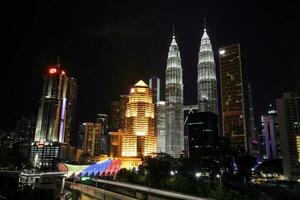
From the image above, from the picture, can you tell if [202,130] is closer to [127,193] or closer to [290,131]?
[290,131]

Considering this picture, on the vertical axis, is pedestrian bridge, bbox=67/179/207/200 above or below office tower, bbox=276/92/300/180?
below

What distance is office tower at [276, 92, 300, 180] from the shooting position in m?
152

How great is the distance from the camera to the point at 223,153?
11681 cm

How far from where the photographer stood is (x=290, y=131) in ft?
561

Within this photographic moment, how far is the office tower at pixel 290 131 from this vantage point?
152000mm

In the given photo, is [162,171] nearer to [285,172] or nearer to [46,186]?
[46,186]

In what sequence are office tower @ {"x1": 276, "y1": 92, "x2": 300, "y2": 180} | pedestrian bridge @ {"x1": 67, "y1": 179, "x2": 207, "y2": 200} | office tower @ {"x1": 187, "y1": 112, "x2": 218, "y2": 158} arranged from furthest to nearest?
office tower @ {"x1": 187, "y1": 112, "x2": 218, "y2": 158}, office tower @ {"x1": 276, "y1": 92, "x2": 300, "y2": 180}, pedestrian bridge @ {"x1": 67, "y1": 179, "x2": 207, "y2": 200}

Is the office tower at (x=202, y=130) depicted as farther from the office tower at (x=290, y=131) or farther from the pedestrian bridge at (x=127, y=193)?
the pedestrian bridge at (x=127, y=193)

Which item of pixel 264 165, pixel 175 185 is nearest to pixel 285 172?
pixel 264 165

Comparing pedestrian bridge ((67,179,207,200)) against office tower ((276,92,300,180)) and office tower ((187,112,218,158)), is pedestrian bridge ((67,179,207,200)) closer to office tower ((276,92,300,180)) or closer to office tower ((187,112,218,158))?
office tower ((276,92,300,180))

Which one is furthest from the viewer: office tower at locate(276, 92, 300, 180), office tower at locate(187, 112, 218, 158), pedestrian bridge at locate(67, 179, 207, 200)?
office tower at locate(187, 112, 218, 158)

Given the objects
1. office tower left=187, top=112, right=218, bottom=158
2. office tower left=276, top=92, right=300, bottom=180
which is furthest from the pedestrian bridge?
office tower left=187, top=112, right=218, bottom=158

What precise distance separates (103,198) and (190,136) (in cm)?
13025

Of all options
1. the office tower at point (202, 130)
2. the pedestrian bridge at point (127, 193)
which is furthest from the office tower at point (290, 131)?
the pedestrian bridge at point (127, 193)
